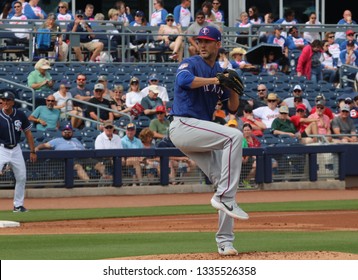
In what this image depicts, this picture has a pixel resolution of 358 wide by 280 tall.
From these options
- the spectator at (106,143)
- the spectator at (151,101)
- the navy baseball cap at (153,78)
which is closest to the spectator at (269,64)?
the navy baseball cap at (153,78)

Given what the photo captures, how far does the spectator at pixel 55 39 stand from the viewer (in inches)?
958

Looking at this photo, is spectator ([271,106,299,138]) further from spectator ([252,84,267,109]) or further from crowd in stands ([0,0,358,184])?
spectator ([252,84,267,109])

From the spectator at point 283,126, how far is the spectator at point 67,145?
4448mm

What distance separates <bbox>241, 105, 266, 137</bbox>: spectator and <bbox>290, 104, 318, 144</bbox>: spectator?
2.41 feet

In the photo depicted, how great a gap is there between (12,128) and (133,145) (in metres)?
4.81

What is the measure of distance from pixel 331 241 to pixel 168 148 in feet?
30.3

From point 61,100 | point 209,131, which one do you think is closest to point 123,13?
point 61,100

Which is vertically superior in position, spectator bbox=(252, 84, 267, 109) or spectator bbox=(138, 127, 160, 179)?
spectator bbox=(252, 84, 267, 109)

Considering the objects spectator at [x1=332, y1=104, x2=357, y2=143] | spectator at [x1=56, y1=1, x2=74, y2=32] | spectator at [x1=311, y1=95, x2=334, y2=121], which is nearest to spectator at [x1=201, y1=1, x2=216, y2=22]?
spectator at [x1=56, y1=1, x2=74, y2=32]

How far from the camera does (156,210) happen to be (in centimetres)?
1780

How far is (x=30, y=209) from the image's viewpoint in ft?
58.6

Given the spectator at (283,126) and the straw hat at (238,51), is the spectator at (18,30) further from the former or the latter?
the spectator at (283,126)

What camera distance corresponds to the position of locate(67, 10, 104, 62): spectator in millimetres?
24609

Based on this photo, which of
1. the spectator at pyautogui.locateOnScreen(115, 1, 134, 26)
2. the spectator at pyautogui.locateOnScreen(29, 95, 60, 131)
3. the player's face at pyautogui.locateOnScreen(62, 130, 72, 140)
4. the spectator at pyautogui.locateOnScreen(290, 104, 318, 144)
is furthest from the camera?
the spectator at pyautogui.locateOnScreen(115, 1, 134, 26)
